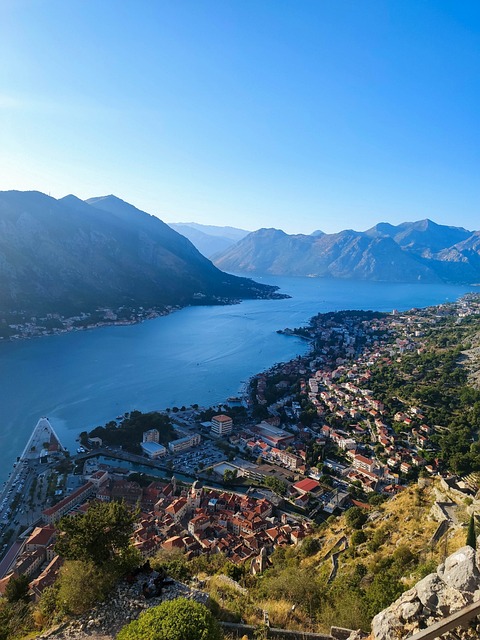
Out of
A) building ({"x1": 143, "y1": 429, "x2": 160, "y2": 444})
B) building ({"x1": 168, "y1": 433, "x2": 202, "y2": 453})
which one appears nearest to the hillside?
building ({"x1": 168, "y1": 433, "x2": 202, "y2": 453})

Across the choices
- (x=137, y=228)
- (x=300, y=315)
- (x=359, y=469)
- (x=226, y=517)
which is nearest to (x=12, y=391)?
(x=226, y=517)

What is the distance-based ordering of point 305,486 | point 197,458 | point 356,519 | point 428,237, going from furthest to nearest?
point 428,237
point 197,458
point 305,486
point 356,519

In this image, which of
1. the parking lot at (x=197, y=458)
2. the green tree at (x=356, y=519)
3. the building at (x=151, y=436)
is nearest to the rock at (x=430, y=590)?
the green tree at (x=356, y=519)

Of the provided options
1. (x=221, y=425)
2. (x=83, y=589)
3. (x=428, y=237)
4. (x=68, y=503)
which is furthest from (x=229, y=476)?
(x=428, y=237)

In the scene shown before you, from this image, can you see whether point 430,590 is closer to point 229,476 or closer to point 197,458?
point 229,476

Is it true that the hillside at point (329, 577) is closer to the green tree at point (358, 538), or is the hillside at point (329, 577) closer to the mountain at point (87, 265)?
the green tree at point (358, 538)

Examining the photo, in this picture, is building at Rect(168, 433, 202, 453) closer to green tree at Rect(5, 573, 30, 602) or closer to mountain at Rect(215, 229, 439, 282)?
green tree at Rect(5, 573, 30, 602)

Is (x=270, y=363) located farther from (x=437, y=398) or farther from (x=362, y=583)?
(x=362, y=583)
